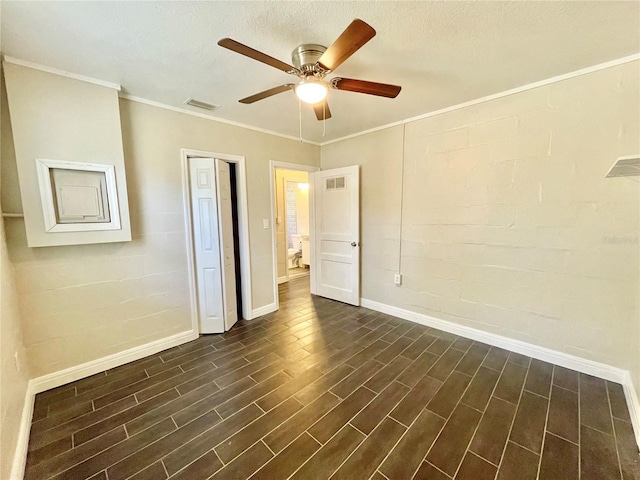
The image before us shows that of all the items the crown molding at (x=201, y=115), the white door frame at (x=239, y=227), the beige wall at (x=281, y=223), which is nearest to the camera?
the crown molding at (x=201, y=115)

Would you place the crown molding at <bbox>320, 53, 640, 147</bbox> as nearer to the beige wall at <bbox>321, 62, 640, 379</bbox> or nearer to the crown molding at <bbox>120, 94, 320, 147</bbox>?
the beige wall at <bbox>321, 62, 640, 379</bbox>

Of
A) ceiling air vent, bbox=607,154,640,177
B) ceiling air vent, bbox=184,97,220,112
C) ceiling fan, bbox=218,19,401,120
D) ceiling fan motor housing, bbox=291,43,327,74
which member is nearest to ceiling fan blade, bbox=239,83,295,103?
ceiling fan, bbox=218,19,401,120

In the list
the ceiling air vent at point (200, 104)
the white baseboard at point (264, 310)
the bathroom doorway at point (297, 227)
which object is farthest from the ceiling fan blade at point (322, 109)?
the bathroom doorway at point (297, 227)

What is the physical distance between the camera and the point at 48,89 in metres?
1.89

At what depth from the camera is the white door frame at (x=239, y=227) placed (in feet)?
8.93

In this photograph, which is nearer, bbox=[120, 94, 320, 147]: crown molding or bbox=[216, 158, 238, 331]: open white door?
bbox=[120, 94, 320, 147]: crown molding

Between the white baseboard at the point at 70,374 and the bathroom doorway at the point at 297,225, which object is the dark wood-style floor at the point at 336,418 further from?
the bathroom doorway at the point at 297,225

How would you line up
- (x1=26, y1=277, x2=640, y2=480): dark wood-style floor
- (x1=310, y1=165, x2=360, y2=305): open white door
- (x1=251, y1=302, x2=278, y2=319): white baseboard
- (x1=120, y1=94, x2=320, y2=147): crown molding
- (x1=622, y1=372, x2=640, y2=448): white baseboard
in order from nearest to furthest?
(x1=26, y1=277, x2=640, y2=480): dark wood-style floor → (x1=622, y1=372, x2=640, y2=448): white baseboard → (x1=120, y1=94, x2=320, y2=147): crown molding → (x1=251, y1=302, x2=278, y2=319): white baseboard → (x1=310, y1=165, x2=360, y2=305): open white door

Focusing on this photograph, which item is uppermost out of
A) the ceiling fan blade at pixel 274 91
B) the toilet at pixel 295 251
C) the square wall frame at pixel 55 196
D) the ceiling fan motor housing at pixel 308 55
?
the ceiling fan motor housing at pixel 308 55

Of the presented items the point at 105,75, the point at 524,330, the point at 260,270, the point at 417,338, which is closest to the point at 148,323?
the point at 260,270

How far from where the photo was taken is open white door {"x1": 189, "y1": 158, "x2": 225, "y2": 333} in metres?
2.79

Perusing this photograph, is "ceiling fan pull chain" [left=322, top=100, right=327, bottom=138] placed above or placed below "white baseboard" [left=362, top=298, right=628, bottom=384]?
above

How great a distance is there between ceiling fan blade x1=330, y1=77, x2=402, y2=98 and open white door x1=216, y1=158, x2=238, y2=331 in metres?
1.71

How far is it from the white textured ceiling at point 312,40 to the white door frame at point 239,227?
0.68m
